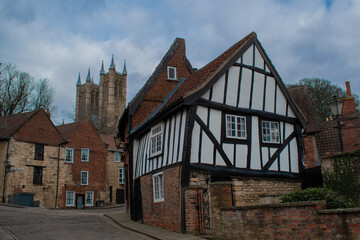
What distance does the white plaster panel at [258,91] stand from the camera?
14.3 meters

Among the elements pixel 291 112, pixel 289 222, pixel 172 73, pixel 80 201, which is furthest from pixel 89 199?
pixel 289 222

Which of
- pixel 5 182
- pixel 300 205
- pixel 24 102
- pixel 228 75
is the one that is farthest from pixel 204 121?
pixel 24 102

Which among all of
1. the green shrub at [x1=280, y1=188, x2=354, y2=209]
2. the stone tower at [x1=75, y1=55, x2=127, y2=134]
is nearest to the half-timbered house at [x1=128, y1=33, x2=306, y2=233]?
the green shrub at [x1=280, y1=188, x2=354, y2=209]

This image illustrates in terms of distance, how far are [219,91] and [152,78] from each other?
6.11 meters

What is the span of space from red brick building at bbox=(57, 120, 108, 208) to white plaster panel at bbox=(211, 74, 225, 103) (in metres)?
23.2

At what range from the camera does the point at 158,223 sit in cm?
1352

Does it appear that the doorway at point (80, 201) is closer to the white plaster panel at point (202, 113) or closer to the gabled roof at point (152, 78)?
the gabled roof at point (152, 78)

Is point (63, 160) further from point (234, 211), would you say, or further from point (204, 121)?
point (234, 211)

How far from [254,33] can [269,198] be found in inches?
269

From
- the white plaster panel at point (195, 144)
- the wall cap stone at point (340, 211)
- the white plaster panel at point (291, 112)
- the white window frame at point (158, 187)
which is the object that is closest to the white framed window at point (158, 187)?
→ the white window frame at point (158, 187)

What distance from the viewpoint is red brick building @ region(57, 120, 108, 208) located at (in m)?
32.8

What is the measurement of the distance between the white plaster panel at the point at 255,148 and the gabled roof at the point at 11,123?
22.4m

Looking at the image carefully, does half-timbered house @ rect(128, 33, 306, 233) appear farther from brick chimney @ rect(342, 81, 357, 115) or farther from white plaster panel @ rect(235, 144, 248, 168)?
brick chimney @ rect(342, 81, 357, 115)

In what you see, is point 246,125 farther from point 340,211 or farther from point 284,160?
point 340,211
